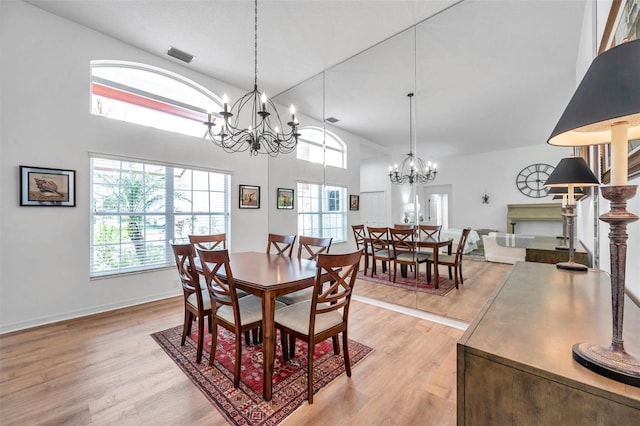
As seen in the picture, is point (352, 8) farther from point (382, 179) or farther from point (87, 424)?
point (87, 424)

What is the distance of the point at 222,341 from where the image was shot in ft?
8.36

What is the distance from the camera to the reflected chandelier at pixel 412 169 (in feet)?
11.0

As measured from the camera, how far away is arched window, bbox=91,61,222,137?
11.2 feet

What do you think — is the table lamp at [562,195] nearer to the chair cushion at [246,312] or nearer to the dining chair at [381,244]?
the dining chair at [381,244]

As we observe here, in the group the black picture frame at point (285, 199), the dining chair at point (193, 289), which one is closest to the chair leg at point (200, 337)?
the dining chair at point (193, 289)

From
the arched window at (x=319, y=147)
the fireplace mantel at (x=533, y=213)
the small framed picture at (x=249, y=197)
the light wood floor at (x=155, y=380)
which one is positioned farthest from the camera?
the arched window at (x=319, y=147)

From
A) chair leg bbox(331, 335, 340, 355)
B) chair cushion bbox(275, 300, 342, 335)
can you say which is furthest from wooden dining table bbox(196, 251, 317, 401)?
chair leg bbox(331, 335, 340, 355)

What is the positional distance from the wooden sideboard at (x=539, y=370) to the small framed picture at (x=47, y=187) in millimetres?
4113

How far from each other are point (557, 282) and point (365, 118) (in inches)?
149

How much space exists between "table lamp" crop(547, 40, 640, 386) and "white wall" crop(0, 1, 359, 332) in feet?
14.2

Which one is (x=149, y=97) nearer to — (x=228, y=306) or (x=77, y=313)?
(x=77, y=313)

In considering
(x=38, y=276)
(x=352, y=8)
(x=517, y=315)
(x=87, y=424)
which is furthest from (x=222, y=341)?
(x=352, y=8)

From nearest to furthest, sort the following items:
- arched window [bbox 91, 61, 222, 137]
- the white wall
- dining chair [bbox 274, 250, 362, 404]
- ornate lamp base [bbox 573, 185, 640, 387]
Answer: ornate lamp base [bbox 573, 185, 640, 387] < dining chair [bbox 274, 250, 362, 404] < the white wall < arched window [bbox 91, 61, 222, 137]

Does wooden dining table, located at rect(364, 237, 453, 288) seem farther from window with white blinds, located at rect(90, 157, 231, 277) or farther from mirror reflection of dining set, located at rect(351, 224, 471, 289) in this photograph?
window with white blinds, located at rect(90, 157, 231, 277)
